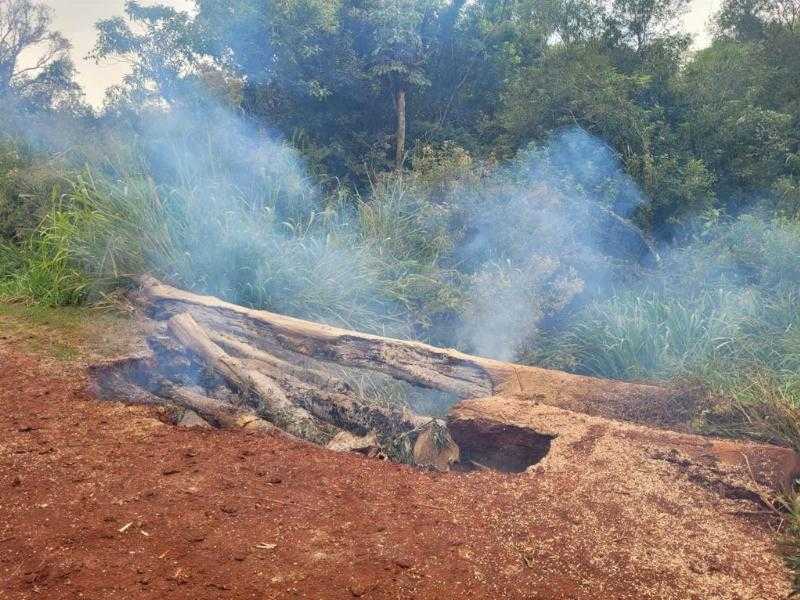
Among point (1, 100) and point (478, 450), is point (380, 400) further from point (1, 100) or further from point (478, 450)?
point (1, 100)

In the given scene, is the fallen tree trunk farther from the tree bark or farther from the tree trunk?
the tree trunk

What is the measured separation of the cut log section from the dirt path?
365 mm

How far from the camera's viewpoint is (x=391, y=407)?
4.19 m

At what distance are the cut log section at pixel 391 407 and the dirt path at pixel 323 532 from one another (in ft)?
1.20

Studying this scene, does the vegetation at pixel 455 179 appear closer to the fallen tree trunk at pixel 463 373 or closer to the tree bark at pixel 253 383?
the fallen tree trunk at pixel 463 373

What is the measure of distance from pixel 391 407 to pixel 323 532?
69.3 inches

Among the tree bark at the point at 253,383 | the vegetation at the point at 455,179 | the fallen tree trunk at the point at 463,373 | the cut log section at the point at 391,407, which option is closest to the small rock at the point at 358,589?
the cut log section at the point at 391,407

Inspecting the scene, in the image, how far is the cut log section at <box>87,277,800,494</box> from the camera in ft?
10.8

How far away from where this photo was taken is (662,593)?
226 cm

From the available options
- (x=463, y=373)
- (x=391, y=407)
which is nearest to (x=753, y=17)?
(x=463, y=373)

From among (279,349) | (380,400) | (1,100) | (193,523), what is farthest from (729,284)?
(1,100)

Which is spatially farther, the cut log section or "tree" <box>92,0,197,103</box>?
"tree" <box>92,0,197,103</box>

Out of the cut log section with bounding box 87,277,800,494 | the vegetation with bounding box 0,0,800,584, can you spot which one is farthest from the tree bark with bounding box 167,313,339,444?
the vegetation with bounding box 0,0,800,584

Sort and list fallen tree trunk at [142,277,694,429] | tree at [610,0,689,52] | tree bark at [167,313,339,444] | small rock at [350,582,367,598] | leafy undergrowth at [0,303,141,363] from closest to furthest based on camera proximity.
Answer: small rock at [350,582,367,598]
tree bark at [167,313,339,444]
fallen tree trunk at [142,277,694,429]
leafy undergrowth at [0,303,141,363]
tree at [610,0,689,52]
